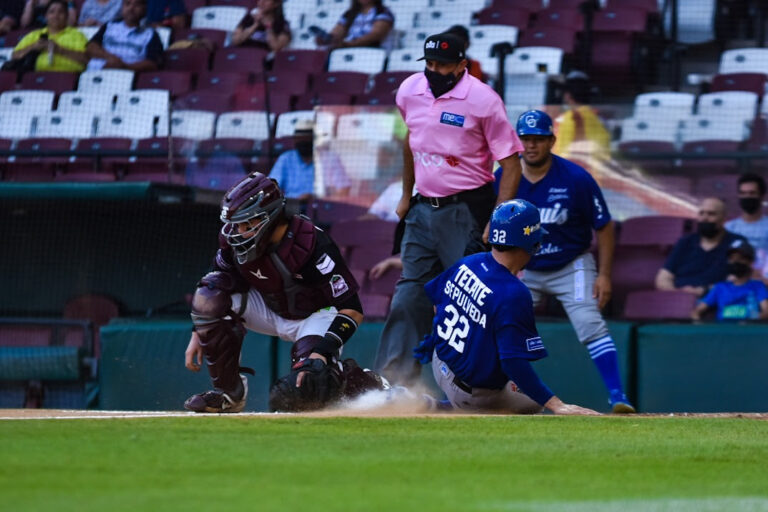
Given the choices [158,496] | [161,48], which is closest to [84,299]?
[161,48]

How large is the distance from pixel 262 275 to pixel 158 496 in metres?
3.30

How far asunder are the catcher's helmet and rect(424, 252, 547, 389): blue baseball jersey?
85cm

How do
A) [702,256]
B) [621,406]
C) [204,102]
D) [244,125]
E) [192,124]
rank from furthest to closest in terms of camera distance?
1. [204,102]
2. [244,125]
3. [192,124]
4. [702,256]
5. [621,406]

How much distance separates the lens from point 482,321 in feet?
20.5

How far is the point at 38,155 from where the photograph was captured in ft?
34.3

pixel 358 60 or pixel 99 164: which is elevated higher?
pixel 358 60

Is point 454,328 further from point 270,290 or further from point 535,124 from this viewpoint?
point 535,124

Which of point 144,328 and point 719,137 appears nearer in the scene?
point 719,137

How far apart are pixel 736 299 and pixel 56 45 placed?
7.98 m

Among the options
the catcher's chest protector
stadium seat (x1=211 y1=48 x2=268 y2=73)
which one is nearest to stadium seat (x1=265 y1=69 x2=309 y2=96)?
stadium seat (x1=211 y1=48 x2=268 y2=73)

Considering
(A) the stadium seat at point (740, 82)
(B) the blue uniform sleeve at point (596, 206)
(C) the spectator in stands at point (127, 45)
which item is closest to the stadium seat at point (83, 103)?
(C) the spectator in stands at point (127, 45)

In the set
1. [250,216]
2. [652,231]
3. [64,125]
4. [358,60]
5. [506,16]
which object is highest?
[506,16]

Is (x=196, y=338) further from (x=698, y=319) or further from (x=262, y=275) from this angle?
(x=698, y=319)

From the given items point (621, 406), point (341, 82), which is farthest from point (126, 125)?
point (621, 406)
